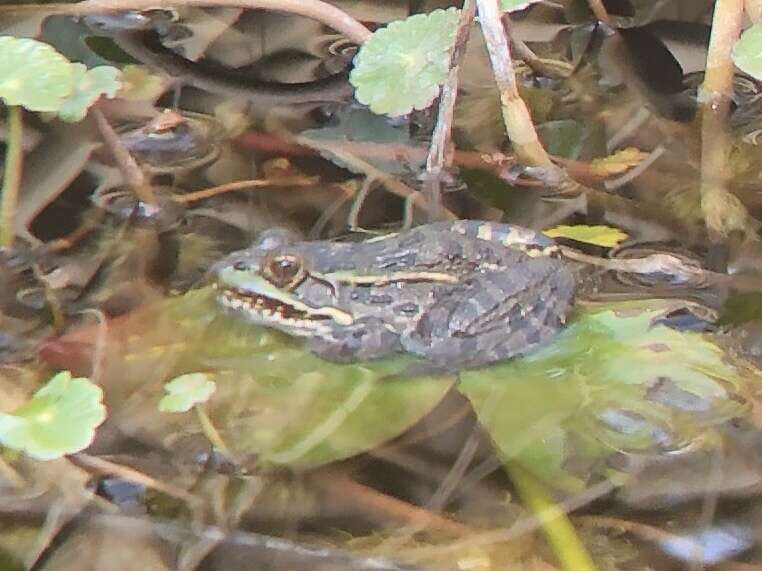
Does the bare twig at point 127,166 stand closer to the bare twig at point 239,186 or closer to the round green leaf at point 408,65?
the bare twig at point 239,186

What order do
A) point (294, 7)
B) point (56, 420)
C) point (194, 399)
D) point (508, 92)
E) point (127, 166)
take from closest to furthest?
point (56, 420)
point (194, 399)
point (508, 92)
point (127, 166)
point (294, 7)

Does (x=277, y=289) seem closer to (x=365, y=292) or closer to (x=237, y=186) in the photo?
(x=365, y=292)

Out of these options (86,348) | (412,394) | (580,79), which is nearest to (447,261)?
(412,394)

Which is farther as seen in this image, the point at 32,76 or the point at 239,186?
the point at 239,186

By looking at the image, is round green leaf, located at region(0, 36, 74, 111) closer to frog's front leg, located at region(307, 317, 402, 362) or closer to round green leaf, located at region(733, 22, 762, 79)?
frog's front leg, located at region(307, 317, 402, 362)

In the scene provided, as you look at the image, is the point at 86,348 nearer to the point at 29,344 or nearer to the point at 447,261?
the point at 29,344

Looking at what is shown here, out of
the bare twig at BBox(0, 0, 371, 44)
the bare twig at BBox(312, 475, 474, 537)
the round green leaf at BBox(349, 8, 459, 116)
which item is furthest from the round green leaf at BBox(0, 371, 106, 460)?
the bare twig at BBox(0, 0, 371, 44)

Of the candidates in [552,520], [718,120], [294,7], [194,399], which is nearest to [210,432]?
[194,399]
